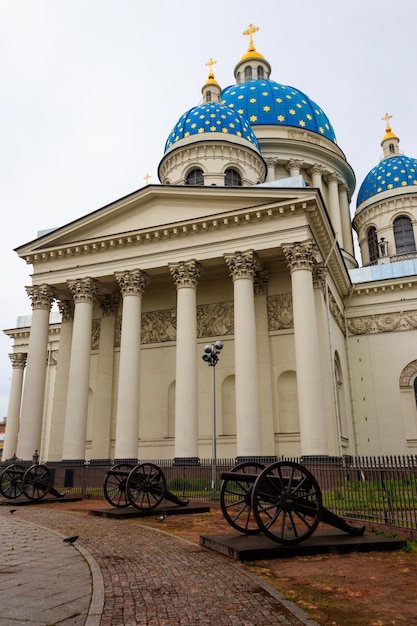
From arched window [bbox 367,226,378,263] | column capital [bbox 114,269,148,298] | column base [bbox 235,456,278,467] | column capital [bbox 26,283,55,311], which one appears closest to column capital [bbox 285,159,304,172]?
arched window [bbox 367,226,378,263]

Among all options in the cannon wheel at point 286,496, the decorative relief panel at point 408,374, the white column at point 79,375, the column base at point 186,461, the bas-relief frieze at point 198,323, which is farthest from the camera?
the decorative relief panel at point 408,374

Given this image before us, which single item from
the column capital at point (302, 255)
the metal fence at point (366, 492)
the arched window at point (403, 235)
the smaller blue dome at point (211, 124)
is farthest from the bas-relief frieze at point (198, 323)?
the arched window at point (403, 235)

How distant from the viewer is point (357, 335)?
1117 inches

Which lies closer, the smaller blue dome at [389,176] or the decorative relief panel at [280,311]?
the decorative relief panel at [280,311]

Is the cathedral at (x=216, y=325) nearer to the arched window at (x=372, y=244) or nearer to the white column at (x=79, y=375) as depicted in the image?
the white column at (x=79, y=375)

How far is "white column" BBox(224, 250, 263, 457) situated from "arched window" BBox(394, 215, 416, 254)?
17.9m

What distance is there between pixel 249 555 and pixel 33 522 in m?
6.37

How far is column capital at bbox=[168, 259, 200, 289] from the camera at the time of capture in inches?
864

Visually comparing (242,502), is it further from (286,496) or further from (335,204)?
(335,204)

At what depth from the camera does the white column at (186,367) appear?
65.2ft

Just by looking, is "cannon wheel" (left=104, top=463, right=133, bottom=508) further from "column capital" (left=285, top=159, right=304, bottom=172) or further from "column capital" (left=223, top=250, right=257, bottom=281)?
"column capital" (left=285, top=159, right=304, bottom=172)

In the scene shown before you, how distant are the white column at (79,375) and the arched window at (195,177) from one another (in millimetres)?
8481

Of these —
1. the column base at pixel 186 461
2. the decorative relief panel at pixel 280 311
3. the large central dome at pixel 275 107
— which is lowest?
the column base at pixel 186 461

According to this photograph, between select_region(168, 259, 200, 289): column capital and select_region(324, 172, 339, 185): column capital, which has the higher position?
select_region(324, 172, 339, 185): column capital
